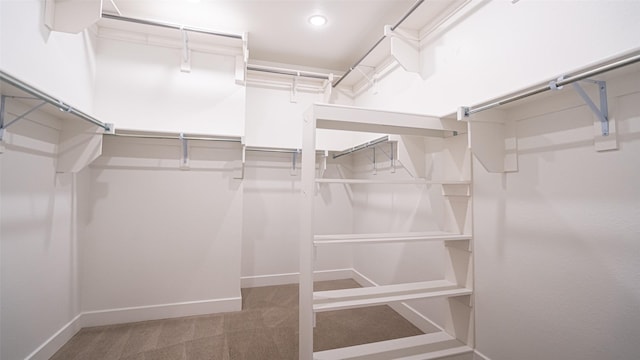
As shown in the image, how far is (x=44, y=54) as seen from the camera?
1.64 m

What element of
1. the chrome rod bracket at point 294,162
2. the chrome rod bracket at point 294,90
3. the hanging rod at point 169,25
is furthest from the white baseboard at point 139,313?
the hanging rod at point 169,25

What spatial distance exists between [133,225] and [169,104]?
1.17 m

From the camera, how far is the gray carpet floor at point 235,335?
193cm

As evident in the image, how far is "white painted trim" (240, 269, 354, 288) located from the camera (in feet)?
10.6

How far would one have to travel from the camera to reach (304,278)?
1620 millimetres

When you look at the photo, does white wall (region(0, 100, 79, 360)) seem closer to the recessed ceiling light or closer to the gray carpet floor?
the gray carpet floor

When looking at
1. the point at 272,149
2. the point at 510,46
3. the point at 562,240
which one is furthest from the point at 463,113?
the point at 272,149

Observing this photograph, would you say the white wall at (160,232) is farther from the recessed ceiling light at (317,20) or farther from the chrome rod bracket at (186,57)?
the recessed ceiling light at (317,20)

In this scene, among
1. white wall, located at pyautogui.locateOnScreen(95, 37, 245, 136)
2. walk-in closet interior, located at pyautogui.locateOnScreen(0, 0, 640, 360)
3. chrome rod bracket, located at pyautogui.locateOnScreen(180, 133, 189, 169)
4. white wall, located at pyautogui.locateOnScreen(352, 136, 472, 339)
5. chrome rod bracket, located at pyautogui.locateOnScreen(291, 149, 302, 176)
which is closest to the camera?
walk-in closet interior, located at pyautogui.locateOnScreen(0, 0, 640, 360)

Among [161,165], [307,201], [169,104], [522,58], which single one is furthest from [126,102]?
[522,58]

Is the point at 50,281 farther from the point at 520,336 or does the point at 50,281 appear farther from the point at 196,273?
the point at 520,336

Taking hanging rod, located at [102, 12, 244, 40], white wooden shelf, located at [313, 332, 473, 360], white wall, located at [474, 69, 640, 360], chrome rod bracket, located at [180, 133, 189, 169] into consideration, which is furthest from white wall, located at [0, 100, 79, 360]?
white wall, located at [474, 69, 640, 360]

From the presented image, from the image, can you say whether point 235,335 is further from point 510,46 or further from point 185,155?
point 510,46

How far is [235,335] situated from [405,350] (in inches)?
53.2
